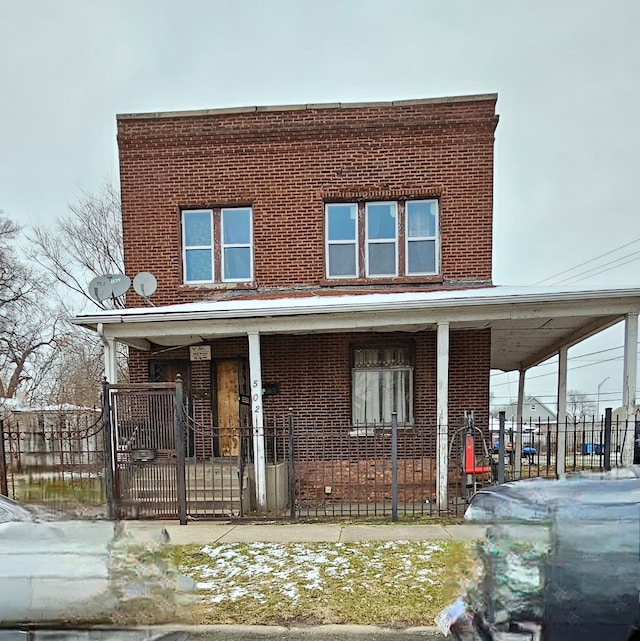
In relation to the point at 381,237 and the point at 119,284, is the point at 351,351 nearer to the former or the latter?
the point at 381,237

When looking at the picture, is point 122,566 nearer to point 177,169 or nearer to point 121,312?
point 121,312

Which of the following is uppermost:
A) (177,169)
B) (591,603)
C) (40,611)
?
(177,169)

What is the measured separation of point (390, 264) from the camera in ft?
33.5

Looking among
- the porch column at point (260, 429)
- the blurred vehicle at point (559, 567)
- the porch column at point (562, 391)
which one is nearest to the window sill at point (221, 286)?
the porch column at point (260, 429)

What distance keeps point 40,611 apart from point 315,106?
978 centimetres

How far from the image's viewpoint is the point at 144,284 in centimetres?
953

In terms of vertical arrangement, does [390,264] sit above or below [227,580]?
above

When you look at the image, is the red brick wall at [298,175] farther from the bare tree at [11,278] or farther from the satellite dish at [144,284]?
the bare tree at [11,278]

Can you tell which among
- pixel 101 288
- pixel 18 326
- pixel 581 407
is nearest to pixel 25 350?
pixel 18 326

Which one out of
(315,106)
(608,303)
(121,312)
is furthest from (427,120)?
(121,312)

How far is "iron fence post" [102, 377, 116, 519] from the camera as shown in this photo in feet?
23.3

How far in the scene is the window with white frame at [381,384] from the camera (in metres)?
9.73

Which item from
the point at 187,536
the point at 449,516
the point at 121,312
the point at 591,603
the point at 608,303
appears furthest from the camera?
the point at 121,312

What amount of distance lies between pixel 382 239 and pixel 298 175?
7.56 ft
